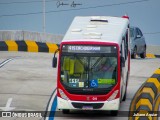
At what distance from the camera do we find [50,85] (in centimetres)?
2731

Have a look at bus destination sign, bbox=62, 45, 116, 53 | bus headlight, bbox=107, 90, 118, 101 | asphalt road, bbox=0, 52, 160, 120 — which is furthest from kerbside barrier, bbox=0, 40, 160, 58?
bus headlight, bbox=107, 90, 118, 101

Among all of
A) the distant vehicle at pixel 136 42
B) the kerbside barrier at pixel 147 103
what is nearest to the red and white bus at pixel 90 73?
the kerbside barrier at pixel 147 103

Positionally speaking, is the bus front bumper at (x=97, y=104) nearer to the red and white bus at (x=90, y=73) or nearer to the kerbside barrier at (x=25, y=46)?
the red and white bus at (x=90, y=73)

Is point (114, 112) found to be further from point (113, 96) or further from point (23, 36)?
point (23, 36)

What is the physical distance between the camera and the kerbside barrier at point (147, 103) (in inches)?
811

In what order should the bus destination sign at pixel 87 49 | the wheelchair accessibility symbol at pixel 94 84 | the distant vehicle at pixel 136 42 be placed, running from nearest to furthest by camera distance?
the wheelchair accessibility symbol at pixel 94 84 < the bus destination sign at pixel 87 49 < the distant vehicle at pixel 136 42

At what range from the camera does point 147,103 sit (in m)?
21.9

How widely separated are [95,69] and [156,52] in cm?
2949

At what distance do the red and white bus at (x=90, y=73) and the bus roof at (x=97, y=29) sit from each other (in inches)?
1.3

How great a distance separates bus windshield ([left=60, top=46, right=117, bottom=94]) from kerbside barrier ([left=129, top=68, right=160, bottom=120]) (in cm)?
132

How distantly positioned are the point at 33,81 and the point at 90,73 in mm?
7382

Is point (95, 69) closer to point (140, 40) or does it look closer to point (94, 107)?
point (94, 107)

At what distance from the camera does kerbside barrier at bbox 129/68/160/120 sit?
2059 centimetres

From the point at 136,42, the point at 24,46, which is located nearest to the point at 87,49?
the point at 136,42
